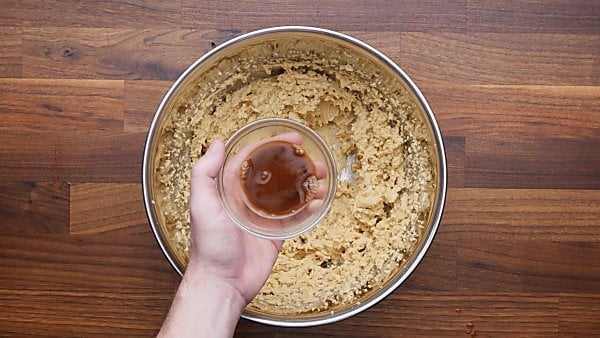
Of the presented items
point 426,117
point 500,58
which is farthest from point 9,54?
point 500,58

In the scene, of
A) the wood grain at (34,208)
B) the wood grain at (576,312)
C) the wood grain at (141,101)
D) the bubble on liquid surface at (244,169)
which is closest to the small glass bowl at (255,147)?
the bubble on liquid surface at (244,169)

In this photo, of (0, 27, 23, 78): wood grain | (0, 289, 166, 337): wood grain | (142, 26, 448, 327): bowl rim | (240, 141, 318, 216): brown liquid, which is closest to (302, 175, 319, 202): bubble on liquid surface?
(240, 141, 318, 216): brown liquid

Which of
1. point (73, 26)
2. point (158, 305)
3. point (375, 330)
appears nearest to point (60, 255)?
point (158, 305)

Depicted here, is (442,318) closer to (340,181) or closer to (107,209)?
(340,181)

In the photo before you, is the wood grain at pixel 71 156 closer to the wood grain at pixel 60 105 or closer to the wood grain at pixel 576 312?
the wood grain at pixel 60 105

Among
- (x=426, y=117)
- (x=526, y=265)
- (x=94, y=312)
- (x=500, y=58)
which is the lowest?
(x=94, y=312)

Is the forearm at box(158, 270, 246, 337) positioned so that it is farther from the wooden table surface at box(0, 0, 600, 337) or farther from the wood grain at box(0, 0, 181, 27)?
the wood grain at box(0, 0, 181, 27)

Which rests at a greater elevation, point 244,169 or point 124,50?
point 124,50
